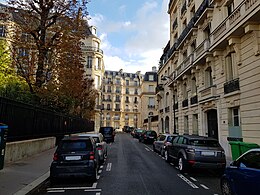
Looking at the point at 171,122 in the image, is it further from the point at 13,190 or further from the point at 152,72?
the point at 152,72

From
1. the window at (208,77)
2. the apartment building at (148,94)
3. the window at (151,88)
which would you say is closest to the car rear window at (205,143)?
the window at (208,77)

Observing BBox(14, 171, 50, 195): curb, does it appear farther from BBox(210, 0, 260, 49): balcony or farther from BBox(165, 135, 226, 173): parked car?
BBox(210, 0, 260, 49): balcony

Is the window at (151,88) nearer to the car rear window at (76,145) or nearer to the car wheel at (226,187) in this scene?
the car rear window at (76,145)

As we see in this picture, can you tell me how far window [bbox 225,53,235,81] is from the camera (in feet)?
50.6

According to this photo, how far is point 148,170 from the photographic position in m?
10.7

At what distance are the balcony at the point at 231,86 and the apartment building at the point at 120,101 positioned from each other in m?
68.2

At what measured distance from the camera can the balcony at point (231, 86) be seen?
46.9 ft

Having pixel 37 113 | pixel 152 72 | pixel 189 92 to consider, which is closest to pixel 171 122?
pixel 189 92

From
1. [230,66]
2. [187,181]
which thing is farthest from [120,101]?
[187,181]

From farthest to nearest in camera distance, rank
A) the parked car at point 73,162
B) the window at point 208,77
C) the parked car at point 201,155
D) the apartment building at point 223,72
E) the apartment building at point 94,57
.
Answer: the apartment building at point 94,57 → the window at point 208,77 → the apartment building at point 223,72 → the parked car at point 201,155 → the parked car at point 73,162

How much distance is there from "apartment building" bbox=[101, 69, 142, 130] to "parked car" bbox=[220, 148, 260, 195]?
7745 cm

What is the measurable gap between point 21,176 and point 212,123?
14.7 metres

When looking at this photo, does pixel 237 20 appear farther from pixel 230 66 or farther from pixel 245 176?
pixel 245 176

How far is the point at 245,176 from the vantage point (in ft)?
16.7
